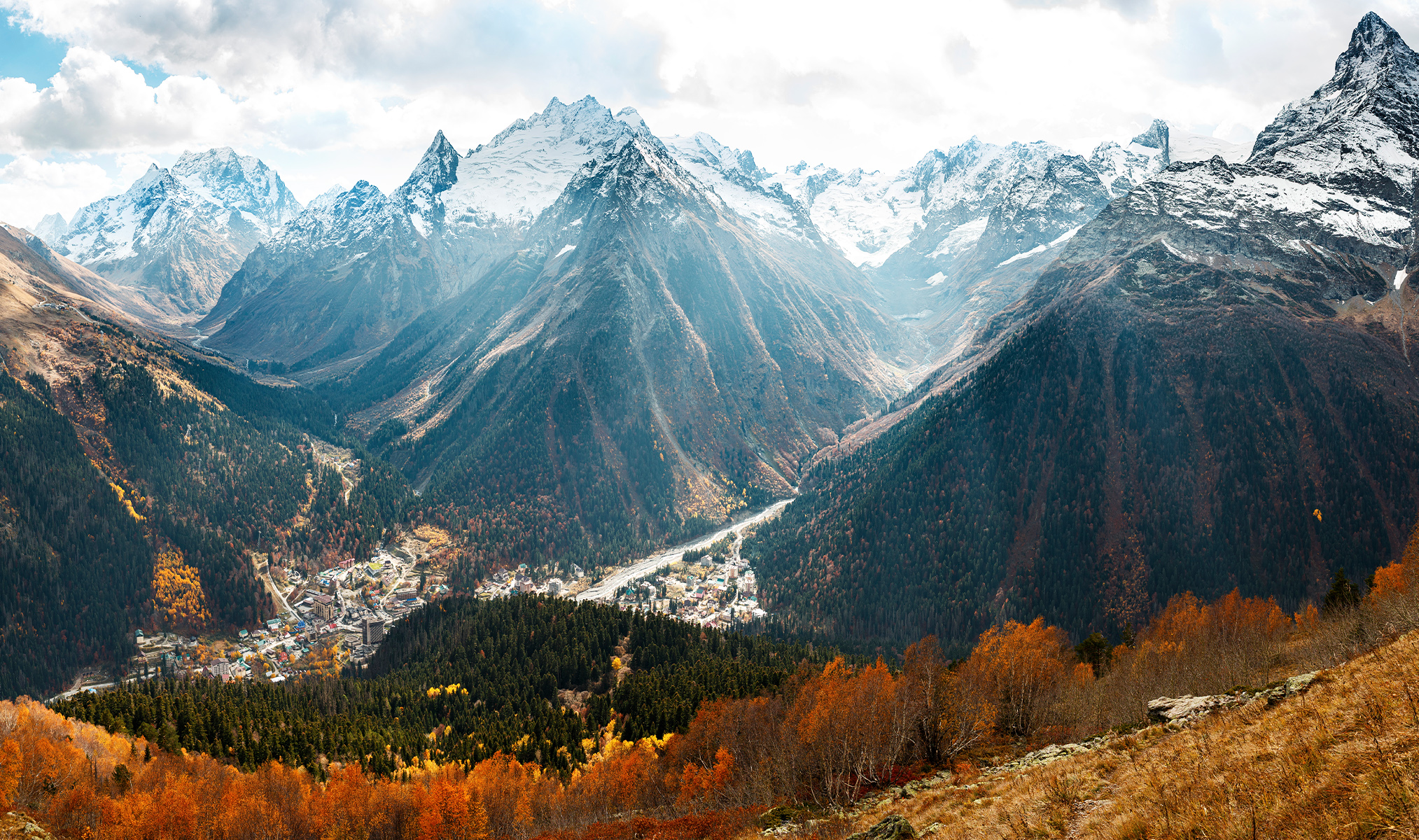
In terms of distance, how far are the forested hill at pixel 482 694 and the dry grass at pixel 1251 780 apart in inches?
2924

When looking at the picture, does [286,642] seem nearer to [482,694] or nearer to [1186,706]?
[482,694]

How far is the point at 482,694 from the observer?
12400 cm

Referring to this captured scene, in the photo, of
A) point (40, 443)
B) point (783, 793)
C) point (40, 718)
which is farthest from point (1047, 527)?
point (40, 443)

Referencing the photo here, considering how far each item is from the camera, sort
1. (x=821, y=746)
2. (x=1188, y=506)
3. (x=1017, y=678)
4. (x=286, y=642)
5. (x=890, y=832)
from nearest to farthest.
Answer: (x=890, y=832), (x=821, y=746), (x=1017, y=678), (x=1188, y=506), (x=286, y=642)

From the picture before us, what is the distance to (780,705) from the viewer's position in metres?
86.6

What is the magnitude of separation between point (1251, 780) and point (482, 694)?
123686mm

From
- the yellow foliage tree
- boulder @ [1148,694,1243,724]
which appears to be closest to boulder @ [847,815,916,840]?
boulder @ [1148,694,1243,724]

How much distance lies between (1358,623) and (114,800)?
4750 inches

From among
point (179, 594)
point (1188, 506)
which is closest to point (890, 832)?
point (1188, 506)

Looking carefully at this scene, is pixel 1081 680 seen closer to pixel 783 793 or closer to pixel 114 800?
pixel 783 793

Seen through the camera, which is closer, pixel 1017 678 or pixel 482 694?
pixel 1017 678

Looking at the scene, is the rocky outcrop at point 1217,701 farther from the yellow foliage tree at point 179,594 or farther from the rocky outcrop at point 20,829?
the yellow foliage tree at point 179,594

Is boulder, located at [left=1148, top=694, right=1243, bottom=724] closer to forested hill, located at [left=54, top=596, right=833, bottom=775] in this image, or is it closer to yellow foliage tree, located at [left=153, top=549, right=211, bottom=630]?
forested hill, located at [left=54, top=596, right=833, bottom=775]

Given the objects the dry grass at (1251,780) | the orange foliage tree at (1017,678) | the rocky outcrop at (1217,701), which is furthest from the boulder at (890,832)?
the orange foliage tree at (1017,678)
